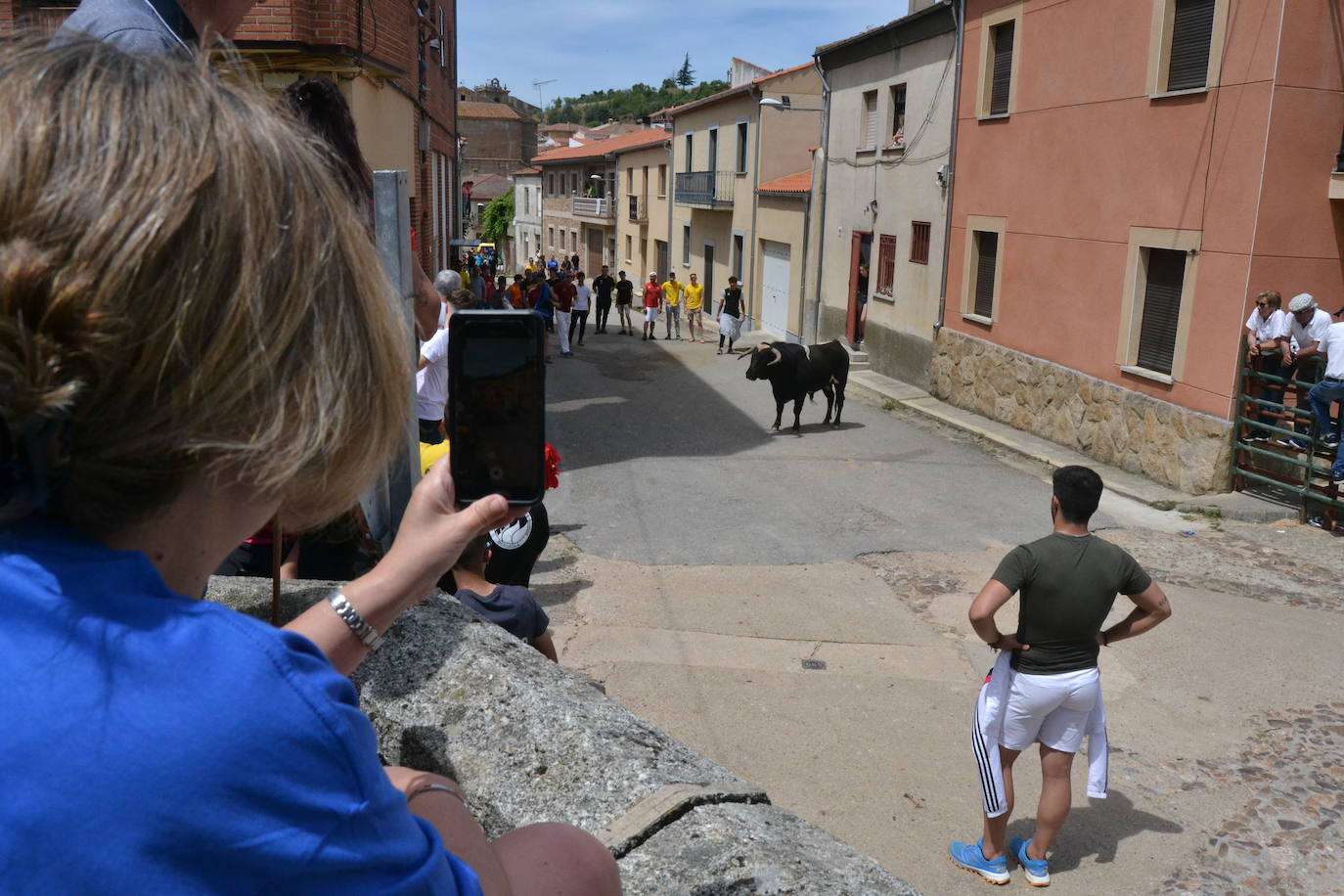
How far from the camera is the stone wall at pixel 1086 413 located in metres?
Result: 10.5

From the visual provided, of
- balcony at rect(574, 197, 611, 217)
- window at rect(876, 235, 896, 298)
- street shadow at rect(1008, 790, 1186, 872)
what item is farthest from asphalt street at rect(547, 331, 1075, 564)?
balcony at rect(574, 197, 611, 217)

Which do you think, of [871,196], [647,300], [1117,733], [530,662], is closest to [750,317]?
[647,300]

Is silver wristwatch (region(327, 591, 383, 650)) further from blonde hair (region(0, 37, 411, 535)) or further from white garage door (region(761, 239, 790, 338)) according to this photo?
white garage door (region(761, 239, 790, 338))

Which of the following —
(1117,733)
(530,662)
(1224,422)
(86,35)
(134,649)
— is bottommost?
(1117,733)

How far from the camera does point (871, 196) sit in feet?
63.1

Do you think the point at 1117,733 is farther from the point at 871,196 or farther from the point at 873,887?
the point at 871,196

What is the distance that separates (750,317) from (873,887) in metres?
25.7

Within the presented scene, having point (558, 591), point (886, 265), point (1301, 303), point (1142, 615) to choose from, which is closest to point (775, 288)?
point (886, 265)

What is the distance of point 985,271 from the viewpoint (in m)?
15.5

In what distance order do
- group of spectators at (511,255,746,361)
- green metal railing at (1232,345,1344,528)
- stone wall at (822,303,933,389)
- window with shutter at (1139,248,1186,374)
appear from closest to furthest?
green metal railing at (1232,345,1344,528) < window with shutter at (1139,248,1186,374) < stone wall at (822,303,933,389) < group of spectators at (511,255,746,361)

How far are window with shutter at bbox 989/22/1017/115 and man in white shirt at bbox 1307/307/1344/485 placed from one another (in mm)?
6673

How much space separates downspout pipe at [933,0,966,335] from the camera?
51.5 feet

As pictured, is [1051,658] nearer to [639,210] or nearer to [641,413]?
[641,413]

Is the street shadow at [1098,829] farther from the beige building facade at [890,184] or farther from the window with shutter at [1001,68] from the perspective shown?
the beige building facade at [890,184]
